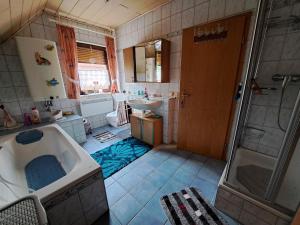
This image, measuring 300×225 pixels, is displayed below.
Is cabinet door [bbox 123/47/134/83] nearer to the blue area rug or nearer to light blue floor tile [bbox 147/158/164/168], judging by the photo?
the blue area rug

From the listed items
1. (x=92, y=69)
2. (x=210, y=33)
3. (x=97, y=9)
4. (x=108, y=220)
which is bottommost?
(x=108, y=220)

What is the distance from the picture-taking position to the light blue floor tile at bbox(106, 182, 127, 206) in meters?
1.43

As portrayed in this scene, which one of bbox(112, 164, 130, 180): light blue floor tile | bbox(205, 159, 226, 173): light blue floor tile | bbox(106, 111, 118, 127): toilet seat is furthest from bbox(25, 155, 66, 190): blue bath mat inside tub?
bbox(205, 159, 226, 173): light blue floor tile

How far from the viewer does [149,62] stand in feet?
7.83

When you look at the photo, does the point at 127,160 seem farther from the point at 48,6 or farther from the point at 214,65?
the point at 48,6

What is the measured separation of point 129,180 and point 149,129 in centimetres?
97

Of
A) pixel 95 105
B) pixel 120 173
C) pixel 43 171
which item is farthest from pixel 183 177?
pixel 95 105

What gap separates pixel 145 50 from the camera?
240cm

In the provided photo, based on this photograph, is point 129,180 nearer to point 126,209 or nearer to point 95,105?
point 126,209

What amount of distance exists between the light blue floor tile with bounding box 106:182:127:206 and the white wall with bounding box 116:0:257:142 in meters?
1.22

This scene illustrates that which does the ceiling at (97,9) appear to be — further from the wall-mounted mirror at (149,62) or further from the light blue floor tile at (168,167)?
the light blue floor tile at (168,167)

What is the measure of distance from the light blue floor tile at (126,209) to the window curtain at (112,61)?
259cm

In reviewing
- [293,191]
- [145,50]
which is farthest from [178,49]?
[293,191]

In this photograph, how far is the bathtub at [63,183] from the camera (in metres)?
0.94
